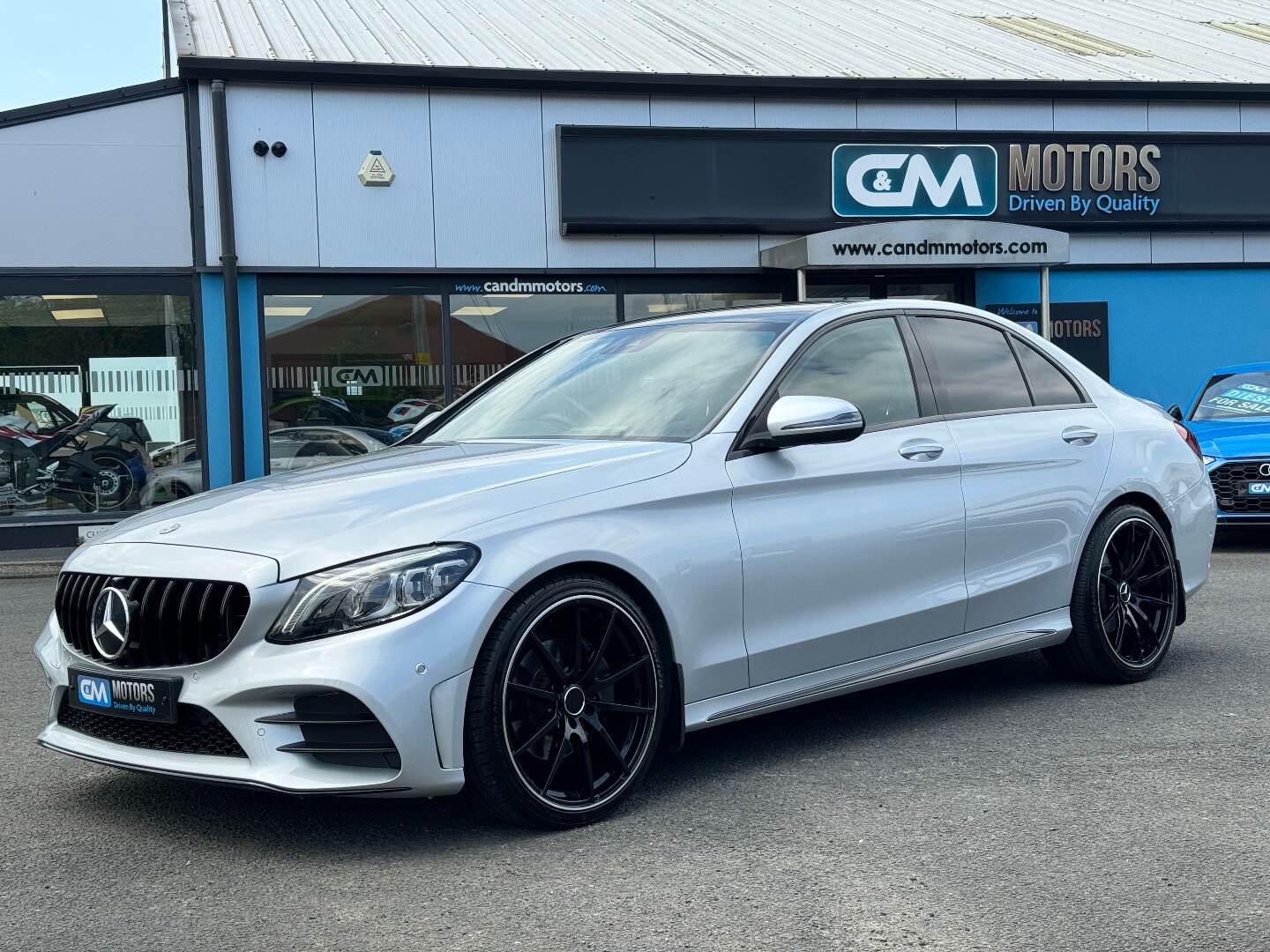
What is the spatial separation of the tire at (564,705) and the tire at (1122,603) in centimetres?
231

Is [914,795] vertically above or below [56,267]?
below

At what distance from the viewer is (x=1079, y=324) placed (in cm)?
1722

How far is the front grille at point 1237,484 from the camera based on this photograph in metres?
10.9

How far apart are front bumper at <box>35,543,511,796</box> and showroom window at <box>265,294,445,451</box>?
1137 centimetres

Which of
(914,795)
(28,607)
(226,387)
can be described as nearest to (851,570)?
(914,795)

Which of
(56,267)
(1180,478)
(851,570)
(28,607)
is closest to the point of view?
(851,570)

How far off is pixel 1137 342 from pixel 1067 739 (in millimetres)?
13490

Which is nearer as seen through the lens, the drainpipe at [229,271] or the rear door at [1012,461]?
the rear door at [1012,461]

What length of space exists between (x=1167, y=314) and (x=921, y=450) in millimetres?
13554

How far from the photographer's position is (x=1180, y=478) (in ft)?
20.7

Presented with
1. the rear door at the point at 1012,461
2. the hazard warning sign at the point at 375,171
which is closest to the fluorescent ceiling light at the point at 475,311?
the hazard warning sign at the point at 375,171

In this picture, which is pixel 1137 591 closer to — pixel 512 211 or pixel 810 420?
pixel 810 420

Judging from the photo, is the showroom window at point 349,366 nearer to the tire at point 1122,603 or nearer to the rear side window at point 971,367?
the rear side window at point 971,367

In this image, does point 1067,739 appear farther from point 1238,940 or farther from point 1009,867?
point 1238,940
